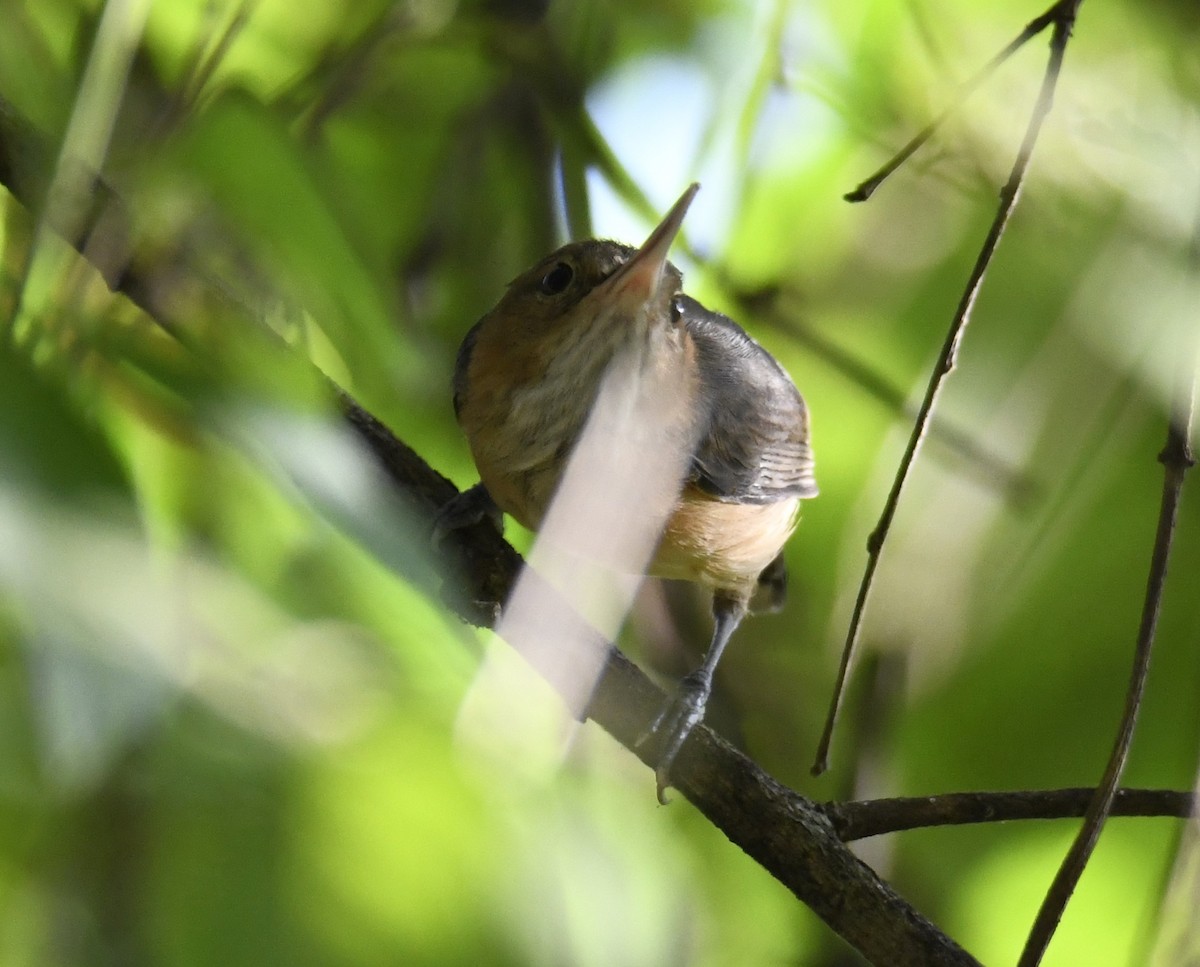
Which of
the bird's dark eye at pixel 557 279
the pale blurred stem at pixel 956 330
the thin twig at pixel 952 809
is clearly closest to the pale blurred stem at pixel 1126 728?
the thin twig at pixel 952 809

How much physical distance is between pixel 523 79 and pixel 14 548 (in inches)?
22.2

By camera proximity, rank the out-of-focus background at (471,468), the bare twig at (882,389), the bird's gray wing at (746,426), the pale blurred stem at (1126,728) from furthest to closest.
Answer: the bird's gray wing at (746,426) < the bare twig at (882,389) < the pale blurred stem at (1126,728) < the out-of-focus background at (471,468)

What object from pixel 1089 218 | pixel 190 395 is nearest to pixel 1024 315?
pixel 1089 218

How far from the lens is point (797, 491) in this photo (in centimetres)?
109

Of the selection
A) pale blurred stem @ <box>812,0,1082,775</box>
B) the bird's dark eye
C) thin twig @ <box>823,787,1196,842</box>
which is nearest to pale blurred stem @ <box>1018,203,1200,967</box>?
thin twig @ <box>823,787,1196,842</box>

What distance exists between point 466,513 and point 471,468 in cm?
12

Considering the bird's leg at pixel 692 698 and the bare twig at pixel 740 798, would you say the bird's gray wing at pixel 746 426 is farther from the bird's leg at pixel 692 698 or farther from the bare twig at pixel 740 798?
the bare twig at pixel 740 798

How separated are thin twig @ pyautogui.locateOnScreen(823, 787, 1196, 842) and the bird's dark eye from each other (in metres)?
0.45

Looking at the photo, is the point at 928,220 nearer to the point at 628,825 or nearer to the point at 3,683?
the point at 628,825

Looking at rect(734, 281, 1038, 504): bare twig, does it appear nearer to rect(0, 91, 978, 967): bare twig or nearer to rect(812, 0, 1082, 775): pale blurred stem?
rect(812, 0, 1082, 775): pale blurred stem

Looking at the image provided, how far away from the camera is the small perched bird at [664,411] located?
0.92 metres

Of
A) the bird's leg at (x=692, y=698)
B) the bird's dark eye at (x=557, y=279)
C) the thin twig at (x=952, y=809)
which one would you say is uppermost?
the bird's dark eye at (x=557, y=279)

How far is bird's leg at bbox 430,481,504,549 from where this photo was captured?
2.34ft

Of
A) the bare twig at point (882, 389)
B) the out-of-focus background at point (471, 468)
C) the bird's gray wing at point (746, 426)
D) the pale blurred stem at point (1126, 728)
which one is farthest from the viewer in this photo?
the bird's gray wing at point (746, 426)
